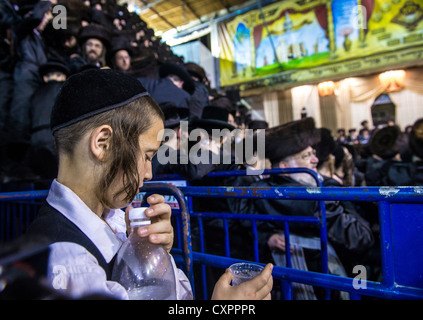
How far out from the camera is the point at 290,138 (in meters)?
2.28

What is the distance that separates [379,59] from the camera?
1122 cm

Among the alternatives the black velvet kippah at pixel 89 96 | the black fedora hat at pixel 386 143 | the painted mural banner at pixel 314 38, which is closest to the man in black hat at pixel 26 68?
the black velvet kippah at pixel 89 96

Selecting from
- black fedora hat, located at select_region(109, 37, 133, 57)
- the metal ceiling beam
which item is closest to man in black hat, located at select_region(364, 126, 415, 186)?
black fedora hat, located at select_region(109, 37, 133, 57)

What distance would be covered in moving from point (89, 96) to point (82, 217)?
36 centimetres

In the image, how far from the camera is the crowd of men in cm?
188

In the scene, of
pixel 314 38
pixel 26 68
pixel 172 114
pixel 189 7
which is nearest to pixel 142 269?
pixel 172 114

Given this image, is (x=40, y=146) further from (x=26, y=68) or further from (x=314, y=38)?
(x=314, y=38)

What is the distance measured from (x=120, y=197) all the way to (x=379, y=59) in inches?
549

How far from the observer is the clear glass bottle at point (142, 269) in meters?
0.71

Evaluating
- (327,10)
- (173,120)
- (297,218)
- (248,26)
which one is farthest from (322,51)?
(297,218)

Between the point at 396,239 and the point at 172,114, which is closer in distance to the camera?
the point at 396,239

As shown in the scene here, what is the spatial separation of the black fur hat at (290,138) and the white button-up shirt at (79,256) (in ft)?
5.84

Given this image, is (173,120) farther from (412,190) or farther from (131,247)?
(412,190)

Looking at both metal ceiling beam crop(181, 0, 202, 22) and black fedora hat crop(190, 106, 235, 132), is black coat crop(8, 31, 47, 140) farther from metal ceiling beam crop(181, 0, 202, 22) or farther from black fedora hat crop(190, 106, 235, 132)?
metal ceiling beam crop(181, 0, 202, 22)
